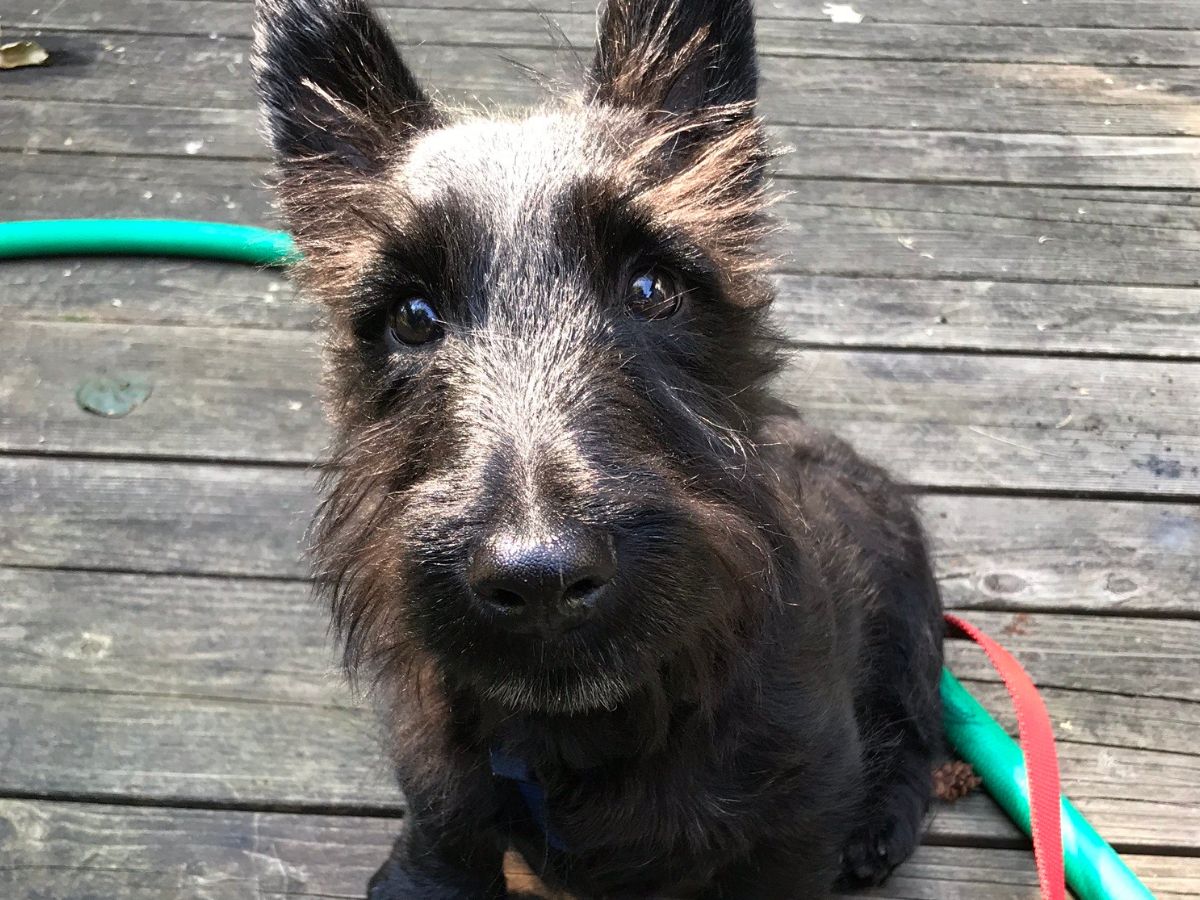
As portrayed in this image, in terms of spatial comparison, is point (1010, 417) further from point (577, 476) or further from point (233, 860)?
point (233, 860)

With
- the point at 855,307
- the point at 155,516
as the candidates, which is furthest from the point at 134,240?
the point at 855,307

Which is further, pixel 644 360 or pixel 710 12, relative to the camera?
pixel 710 12

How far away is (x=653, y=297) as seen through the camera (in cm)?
151

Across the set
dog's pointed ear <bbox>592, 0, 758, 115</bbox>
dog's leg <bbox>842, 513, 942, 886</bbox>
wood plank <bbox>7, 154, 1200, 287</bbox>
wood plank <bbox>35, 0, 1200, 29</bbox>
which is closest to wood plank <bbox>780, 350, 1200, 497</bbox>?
wood plank <bbox>7, 154, 1200, 287</bbox>

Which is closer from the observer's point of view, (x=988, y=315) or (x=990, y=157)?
(x=988, y=315)

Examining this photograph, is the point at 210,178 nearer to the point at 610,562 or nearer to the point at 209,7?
the point at 209,7

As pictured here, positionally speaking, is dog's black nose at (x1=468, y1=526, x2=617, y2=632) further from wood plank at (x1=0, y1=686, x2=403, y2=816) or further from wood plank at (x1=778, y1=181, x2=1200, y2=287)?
wood plank at (x1=778, y1=181, x2=1200, y2=287)

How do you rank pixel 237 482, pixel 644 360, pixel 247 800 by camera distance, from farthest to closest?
pixel 237 482 → pixel 247 800 → pixel 644 360

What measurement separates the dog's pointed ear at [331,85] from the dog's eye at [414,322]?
35cm

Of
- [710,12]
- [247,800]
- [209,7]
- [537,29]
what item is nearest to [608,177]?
[710,12]

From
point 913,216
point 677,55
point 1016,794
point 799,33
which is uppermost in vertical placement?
point 677,55

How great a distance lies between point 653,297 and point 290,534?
4.42ft

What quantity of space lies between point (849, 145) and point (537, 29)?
1251 millimetres

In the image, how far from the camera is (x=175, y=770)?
2.14 m
